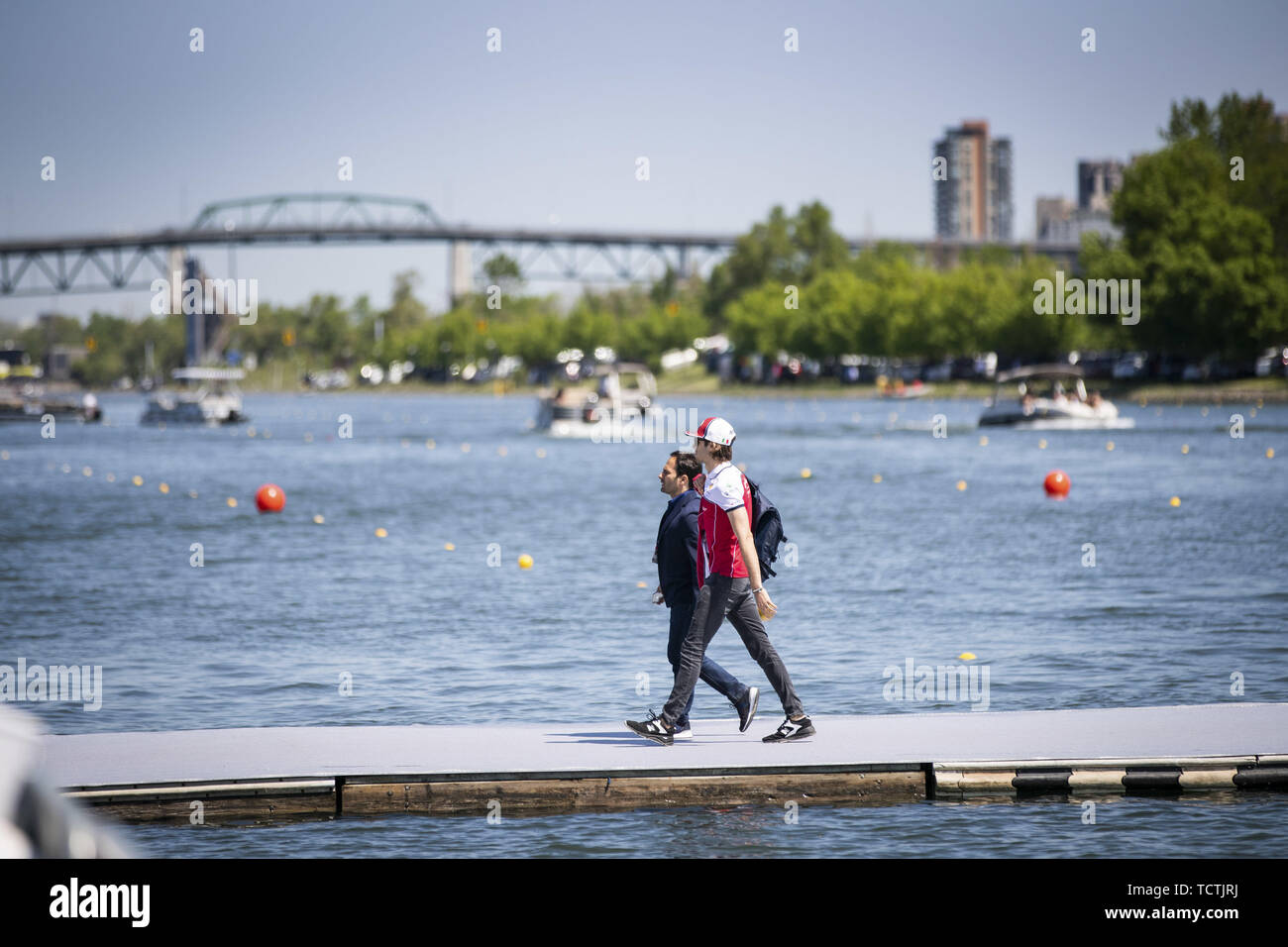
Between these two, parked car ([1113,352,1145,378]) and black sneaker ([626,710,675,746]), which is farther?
parked car ([1113,352,1145,378])

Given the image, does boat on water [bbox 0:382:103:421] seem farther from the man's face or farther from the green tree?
the man's face

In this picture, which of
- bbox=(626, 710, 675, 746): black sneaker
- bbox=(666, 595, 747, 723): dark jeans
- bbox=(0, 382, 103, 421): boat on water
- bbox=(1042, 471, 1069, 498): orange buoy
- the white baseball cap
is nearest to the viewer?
the white baseball cap

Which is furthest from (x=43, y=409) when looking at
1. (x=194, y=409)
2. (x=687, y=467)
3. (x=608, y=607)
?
(x=687, y=467)

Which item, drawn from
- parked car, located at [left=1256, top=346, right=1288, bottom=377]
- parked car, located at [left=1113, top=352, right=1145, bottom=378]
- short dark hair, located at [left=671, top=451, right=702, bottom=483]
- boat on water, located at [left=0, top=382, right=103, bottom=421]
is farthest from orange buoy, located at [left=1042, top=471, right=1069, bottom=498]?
boat on water, located at [left=0, top=382, right=103, bottom=421]

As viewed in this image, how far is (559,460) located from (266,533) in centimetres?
2977

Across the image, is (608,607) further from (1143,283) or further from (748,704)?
(1143,283)

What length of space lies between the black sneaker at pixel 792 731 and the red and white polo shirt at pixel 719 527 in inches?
53.5

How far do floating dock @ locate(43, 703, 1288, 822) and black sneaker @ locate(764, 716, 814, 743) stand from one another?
0.23ft

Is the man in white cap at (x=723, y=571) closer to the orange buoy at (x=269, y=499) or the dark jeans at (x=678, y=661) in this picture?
the dark jeans at (x=678, y=661)

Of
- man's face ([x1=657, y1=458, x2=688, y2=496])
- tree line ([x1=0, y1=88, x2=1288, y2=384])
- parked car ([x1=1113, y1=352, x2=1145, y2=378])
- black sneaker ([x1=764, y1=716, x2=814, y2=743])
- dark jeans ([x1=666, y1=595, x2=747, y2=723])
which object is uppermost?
tree line ([x1=0, y1=88, x2=1288, y2=384])

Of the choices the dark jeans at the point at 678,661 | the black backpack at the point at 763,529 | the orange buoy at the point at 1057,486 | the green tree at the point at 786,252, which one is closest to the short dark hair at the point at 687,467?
the black backpack at the point at 763,529

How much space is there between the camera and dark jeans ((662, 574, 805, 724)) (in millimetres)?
10352
